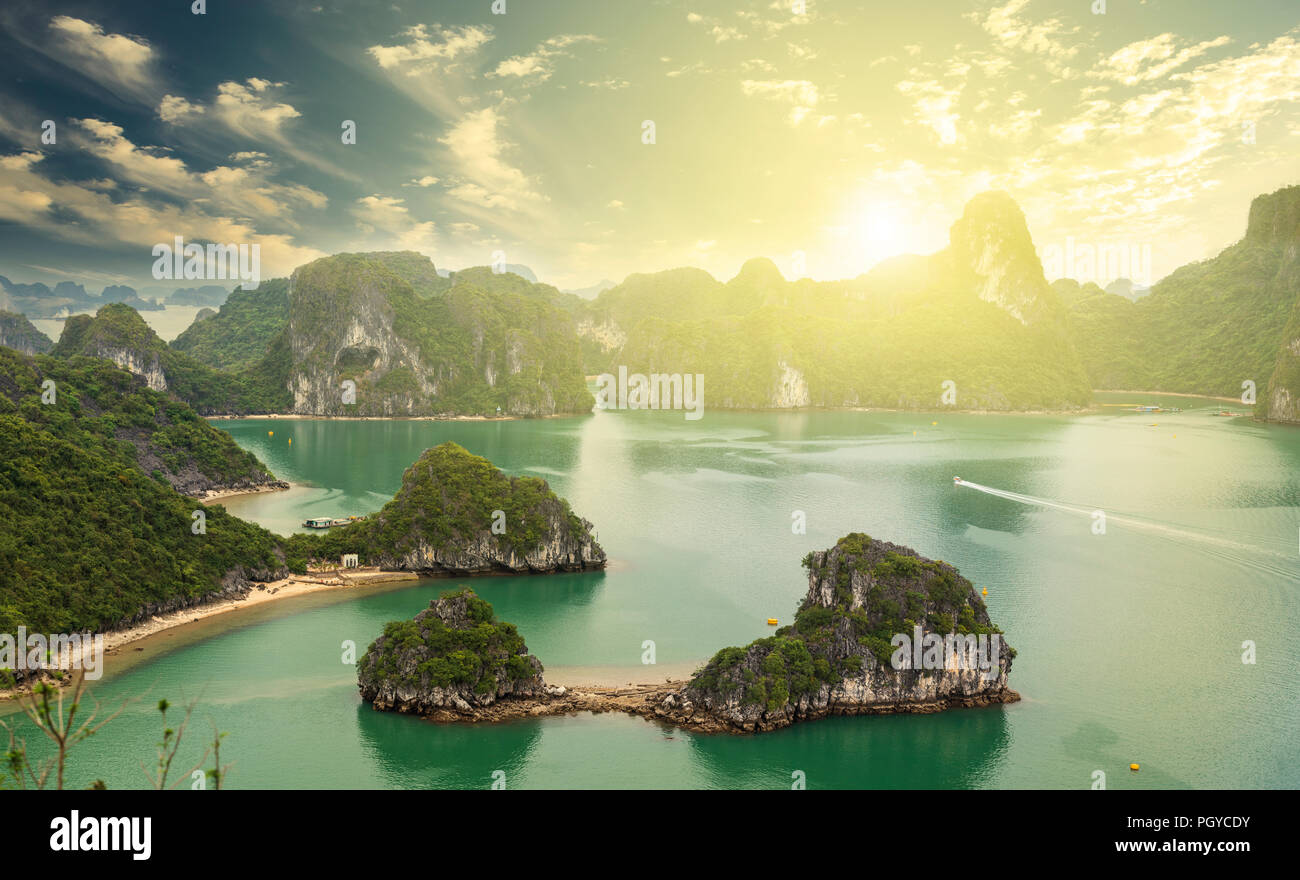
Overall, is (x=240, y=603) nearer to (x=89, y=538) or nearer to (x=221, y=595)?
(x=221, y=595)

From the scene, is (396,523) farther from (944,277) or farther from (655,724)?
(944,277)

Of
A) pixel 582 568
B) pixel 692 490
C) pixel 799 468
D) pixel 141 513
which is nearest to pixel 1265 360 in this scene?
pixel 799 468

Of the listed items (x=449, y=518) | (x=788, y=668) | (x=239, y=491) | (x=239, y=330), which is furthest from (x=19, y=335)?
(x=788, y=668)

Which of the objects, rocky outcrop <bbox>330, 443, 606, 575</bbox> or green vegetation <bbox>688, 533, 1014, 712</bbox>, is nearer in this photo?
green vegetation <bbox>688, 533, 1014, 712</bbox>

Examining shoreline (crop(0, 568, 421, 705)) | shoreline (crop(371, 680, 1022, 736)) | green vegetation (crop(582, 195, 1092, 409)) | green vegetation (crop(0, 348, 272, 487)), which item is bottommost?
shoreline (crop(371, 680, 1022, 736))

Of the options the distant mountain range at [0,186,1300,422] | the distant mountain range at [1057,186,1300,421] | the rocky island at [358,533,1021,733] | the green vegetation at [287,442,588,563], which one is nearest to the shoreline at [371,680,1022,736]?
the rocky island at [358,533,1021,733]

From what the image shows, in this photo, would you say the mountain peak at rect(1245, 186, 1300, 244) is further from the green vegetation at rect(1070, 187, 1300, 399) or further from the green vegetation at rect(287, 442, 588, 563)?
the green vegetation at rect(287, 442, 588, 563)
